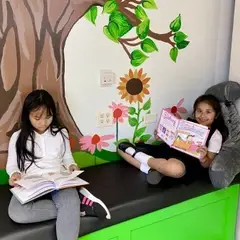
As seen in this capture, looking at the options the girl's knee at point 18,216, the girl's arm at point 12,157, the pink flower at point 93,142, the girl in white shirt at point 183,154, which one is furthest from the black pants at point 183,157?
the girl's knee at point 18,216

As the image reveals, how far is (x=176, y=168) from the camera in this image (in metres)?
1.99

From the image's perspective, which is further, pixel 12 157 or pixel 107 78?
pixel 107 78

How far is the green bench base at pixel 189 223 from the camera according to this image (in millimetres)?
1779

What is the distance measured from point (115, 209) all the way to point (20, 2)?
3.66ft

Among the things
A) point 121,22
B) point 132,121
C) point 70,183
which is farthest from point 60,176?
point 121,22

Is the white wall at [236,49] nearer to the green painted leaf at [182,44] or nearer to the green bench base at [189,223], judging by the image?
the green painted leaf at [182,44]

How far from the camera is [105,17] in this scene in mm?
2051

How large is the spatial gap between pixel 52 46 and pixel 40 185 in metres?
0.77

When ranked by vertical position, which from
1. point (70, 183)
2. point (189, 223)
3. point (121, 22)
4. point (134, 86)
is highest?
point (121, 22)

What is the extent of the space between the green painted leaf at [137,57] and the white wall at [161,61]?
5 centimetres

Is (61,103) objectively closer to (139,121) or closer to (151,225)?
(139,121)

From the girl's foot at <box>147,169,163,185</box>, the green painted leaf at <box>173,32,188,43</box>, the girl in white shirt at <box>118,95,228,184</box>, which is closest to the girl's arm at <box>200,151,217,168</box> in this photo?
the girl in white shirt at <box>118,95,228,184</box>

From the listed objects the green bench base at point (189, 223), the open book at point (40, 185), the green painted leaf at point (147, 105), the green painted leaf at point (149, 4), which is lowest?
the green bench base at point (189, 223)

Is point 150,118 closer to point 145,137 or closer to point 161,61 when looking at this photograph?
point 145,137
